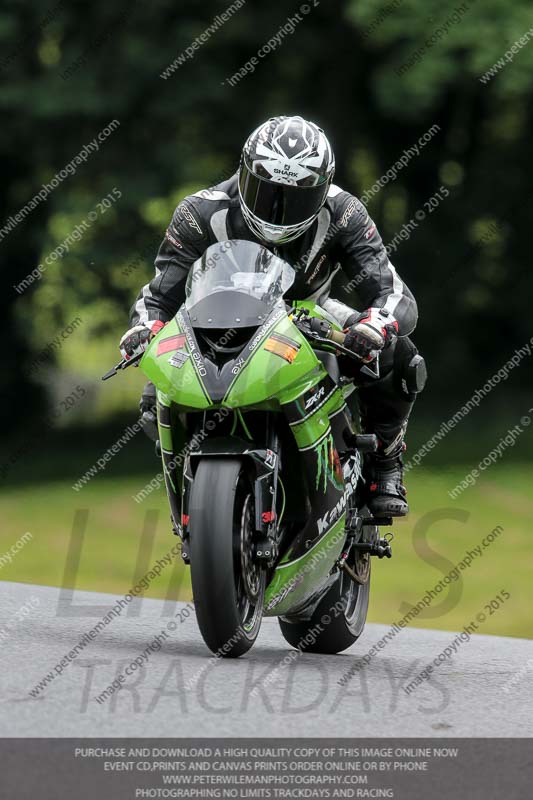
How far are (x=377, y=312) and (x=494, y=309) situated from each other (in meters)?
14.2

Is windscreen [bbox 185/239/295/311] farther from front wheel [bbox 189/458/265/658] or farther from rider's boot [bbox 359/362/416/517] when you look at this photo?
rider's boot [bbox 359/362/416/517]

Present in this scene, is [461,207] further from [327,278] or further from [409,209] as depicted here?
[327,278]

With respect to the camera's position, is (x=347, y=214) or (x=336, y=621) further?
(x=336, y=621)

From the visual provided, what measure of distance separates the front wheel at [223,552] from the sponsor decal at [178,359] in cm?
39

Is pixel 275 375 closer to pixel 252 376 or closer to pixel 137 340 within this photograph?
pixel 252 376

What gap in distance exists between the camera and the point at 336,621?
6520 millimetres

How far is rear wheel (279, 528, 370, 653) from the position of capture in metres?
6.47

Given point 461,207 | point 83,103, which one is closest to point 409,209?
point 461,207

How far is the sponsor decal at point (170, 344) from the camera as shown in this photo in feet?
17.7

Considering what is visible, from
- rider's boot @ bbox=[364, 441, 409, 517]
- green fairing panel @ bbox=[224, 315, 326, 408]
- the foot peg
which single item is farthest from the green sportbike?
rider's boot @ bbox=[364, 441, 409, 517]

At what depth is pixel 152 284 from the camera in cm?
625

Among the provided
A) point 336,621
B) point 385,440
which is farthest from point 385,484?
point 336,621

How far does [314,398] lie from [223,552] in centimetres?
83
